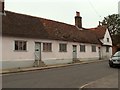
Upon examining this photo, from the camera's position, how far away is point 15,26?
2681 cm

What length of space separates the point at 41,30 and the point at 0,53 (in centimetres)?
772

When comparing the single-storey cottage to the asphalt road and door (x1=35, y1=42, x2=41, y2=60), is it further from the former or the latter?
the asphalt road

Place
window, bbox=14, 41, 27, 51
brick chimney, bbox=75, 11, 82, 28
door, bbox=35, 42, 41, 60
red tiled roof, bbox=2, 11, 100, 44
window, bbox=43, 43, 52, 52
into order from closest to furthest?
window, bbox=14, 41, 27, 51
red tiled roof, bbox=2, 11, 100, 44
door, bbox=35, 42, 41, 60
window, bbox=43, 43, 52, 52
brick chimney, bbox=75, 11, 82, 28

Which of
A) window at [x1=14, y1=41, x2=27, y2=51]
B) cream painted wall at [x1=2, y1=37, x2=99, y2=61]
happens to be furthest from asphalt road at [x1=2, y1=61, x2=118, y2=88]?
window at [x1=14, y1=41, x2=27, y2=51]

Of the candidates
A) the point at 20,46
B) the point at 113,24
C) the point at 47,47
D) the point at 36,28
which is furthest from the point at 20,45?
the point at 113,24

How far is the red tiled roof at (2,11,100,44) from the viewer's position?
2609 cm

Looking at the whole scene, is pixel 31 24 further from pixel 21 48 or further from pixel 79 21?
pixel 79 21

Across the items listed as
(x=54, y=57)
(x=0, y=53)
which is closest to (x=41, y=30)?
(x=54, y=57)

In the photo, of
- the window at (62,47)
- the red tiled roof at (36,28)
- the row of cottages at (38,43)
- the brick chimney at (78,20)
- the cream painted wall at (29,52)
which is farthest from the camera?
the brick chimney at (78,20)

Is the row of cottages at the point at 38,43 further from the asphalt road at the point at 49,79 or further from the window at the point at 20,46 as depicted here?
the asphalt road at the point at 49,79

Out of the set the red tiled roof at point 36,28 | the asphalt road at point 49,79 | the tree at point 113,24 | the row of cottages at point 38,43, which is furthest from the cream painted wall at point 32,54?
the tree at point 113,24

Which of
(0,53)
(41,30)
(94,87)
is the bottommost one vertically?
(94,87)

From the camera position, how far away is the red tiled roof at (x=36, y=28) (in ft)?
85.6

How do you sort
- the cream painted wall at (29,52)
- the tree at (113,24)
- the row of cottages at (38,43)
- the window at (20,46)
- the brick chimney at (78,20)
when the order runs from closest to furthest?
the cream painted wall at (29,52) → the row of cottages at (38,43) → the window at (20,46) → the brick chimney at (78,20) → the tree at (113,24)
